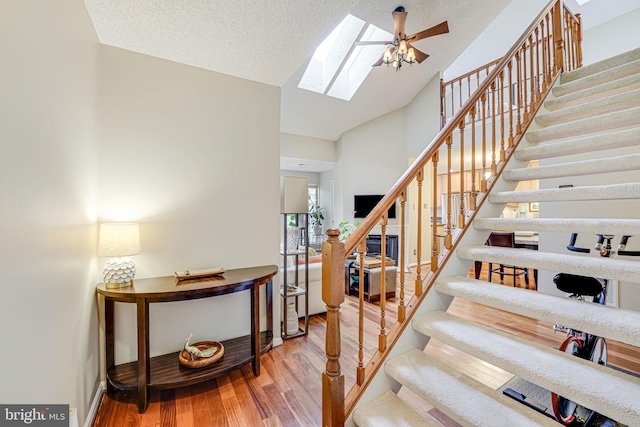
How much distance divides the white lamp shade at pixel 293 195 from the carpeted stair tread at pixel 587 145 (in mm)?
1856

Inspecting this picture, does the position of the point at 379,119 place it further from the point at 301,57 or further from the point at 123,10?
the point at 123,10

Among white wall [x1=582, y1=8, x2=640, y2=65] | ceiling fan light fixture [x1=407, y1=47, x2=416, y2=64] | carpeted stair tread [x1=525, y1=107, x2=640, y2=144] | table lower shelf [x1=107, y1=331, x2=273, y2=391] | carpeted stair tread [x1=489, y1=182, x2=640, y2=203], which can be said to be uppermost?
white wall [x1=582, y1=8, x2=640, y2=65]

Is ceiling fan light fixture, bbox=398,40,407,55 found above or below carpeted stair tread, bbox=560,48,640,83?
above

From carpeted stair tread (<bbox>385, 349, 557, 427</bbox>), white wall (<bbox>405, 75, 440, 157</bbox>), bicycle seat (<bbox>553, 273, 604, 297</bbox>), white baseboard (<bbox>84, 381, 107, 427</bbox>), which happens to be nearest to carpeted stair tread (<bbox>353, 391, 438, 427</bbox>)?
carpeted stair tread (<bbox>385, 349, 557, 427</bbox>)

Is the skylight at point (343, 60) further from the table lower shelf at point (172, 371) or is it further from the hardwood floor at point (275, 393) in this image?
the table lower shelf at point (172, 371)

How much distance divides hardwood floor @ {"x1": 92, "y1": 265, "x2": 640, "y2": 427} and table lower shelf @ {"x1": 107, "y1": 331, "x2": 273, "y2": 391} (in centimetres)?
16

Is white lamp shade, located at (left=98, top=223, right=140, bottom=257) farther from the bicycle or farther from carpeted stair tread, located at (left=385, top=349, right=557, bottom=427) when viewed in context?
the bicycle

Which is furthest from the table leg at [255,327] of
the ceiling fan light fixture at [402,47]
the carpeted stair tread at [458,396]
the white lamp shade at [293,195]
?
the ceiling fan light fixture at [402,47]

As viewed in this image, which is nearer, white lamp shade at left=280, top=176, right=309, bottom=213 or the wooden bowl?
the wooden bowl

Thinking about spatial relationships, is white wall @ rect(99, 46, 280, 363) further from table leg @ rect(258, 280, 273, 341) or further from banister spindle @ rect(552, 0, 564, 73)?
banister spindle @ rect(552, 0, 564, 73)

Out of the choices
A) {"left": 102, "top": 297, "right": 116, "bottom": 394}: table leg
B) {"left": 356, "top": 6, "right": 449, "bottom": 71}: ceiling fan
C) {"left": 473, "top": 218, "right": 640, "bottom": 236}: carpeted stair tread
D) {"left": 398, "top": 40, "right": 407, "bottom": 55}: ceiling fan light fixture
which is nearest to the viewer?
{"left": 473, "top": 218, "right": 640, "bottom": 236}: carpeted stair tread

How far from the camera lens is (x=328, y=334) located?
56.7 inches

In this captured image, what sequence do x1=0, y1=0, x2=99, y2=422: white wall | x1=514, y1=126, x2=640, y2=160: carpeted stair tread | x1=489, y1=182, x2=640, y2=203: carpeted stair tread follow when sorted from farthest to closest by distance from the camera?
x1=514, y1=126, x2=640, y2=160: carpeted stair tread
x1=489, y1=182, x2=640, y2=203: carpeted stair tread
x1=0, y1=0, x2=99, y2=422: white wall

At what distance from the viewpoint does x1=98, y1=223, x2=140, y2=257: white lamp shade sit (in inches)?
71.7
